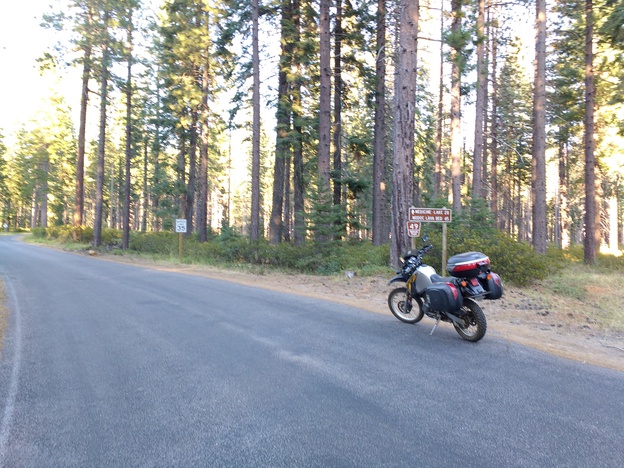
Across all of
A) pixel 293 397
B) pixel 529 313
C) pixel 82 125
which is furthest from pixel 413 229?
pixel 82 125

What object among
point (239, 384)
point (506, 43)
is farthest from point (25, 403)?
point (506, 43)

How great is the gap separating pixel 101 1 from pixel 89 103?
26.4ft

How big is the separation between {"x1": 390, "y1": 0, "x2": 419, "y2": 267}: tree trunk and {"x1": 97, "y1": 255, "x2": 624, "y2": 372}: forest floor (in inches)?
83.3

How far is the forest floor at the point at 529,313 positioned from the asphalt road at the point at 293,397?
0.67m

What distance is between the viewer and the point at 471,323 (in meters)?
6.61

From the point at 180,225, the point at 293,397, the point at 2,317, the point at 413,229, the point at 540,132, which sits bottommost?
the point at 2,317

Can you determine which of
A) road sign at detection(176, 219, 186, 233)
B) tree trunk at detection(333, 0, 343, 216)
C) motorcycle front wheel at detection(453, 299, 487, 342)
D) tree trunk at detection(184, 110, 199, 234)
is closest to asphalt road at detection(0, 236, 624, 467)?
motorcycle front wheel at detection(453, 299, 487, 342)

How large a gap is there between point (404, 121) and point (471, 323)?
9.26 metres

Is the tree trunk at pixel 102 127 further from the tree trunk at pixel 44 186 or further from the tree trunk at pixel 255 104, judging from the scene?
the tree trunk at pixel 44 186

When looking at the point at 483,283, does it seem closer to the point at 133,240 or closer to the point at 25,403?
the point at 25,403

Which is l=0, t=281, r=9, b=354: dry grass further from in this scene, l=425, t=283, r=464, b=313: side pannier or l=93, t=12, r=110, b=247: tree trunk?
l=93, t=12, r=110, b=247: tree trunk

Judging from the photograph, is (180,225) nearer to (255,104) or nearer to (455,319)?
(255,104)

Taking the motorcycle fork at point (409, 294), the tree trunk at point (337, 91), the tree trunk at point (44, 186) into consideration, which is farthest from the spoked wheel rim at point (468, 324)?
the tree trunk at point (44, 186)

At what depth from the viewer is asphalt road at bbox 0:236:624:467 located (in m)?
3.41
